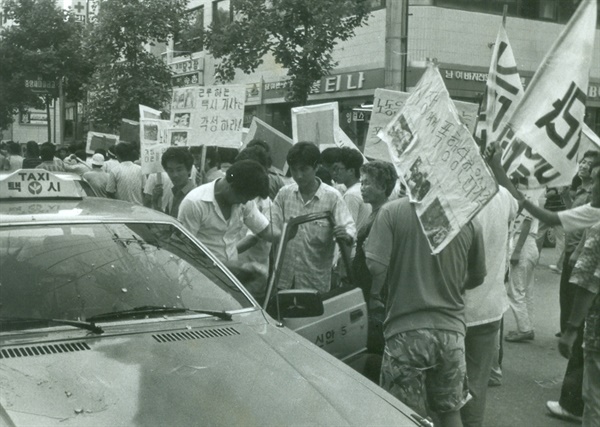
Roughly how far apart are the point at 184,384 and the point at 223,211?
271 cm

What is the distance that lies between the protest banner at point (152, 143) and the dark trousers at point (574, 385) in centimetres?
519

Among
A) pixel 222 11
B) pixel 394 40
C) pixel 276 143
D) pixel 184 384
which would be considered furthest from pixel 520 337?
pixel 222 11

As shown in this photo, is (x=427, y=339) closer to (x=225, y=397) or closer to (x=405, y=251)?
(x=405, y=251)

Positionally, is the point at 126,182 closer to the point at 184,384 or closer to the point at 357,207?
the point at 357,207

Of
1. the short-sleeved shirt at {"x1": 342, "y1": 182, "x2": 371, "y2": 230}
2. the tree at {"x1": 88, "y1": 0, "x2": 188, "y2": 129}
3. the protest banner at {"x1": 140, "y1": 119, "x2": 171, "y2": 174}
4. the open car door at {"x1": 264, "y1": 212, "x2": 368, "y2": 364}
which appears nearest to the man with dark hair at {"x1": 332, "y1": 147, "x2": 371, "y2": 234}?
the short-sleeved shirt at {"x1": 342, "y1": 182, "x2": 371, "y2": 230}

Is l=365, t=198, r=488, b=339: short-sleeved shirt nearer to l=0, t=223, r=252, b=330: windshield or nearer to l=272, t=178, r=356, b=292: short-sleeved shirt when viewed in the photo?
l=0, t=223, r=252, b=330: windshield

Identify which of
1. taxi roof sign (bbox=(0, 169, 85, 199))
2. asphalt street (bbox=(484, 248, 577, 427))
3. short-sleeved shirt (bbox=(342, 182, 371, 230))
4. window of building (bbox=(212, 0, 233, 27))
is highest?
window of building (bbox=(212, 0, 233, 27))

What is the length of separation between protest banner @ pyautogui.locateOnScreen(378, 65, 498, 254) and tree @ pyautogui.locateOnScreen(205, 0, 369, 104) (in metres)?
12.9

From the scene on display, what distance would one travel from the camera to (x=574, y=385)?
567 centimetres

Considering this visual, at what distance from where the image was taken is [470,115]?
22.1ft

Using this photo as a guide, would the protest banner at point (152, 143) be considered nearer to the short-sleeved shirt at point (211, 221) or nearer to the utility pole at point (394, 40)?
the utility pole at point (394, 40)

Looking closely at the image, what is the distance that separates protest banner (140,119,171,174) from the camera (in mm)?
9359

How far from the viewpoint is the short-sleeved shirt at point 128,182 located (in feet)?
34.0

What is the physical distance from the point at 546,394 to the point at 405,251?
299 centimetres
